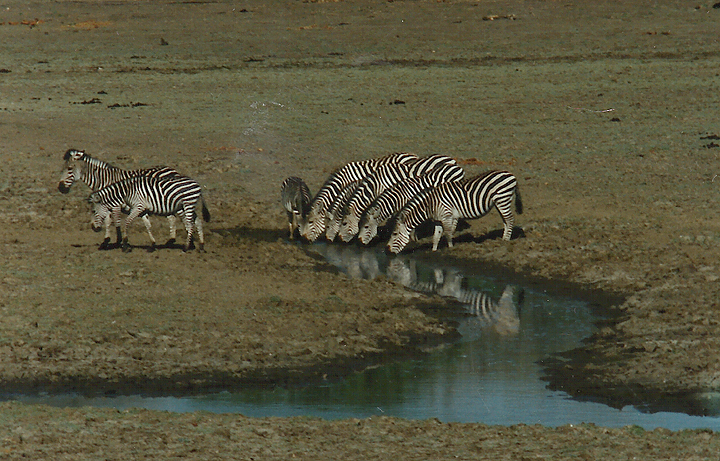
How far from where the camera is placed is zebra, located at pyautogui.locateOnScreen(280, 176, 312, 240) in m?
16.8

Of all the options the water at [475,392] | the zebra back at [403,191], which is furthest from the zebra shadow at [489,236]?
the water at [475,392]

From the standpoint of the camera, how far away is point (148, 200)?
48.6ft

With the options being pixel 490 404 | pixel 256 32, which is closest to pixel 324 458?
pixel 490 404

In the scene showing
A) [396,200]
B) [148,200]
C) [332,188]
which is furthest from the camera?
[332,188]

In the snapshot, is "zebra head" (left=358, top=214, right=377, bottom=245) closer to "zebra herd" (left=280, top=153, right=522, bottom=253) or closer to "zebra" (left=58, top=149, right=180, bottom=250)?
"zebra herd" (left=280, top=153, right=522, bottom=253)

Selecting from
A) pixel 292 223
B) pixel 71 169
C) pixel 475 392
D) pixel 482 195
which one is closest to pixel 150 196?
pixel 71 169

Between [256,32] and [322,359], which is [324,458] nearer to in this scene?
[322,359]

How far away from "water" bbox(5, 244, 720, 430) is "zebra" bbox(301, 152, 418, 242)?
4.18 meters

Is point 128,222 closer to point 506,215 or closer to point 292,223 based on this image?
point 292,223

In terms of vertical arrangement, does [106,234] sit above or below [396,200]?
below

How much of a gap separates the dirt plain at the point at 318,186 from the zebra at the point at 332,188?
0.67 metres

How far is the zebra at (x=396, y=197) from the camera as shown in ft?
55.0

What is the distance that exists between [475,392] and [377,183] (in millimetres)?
7842

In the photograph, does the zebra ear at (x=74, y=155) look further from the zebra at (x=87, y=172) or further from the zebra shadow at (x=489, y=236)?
the zebra shadow at (x=489, y=236)
